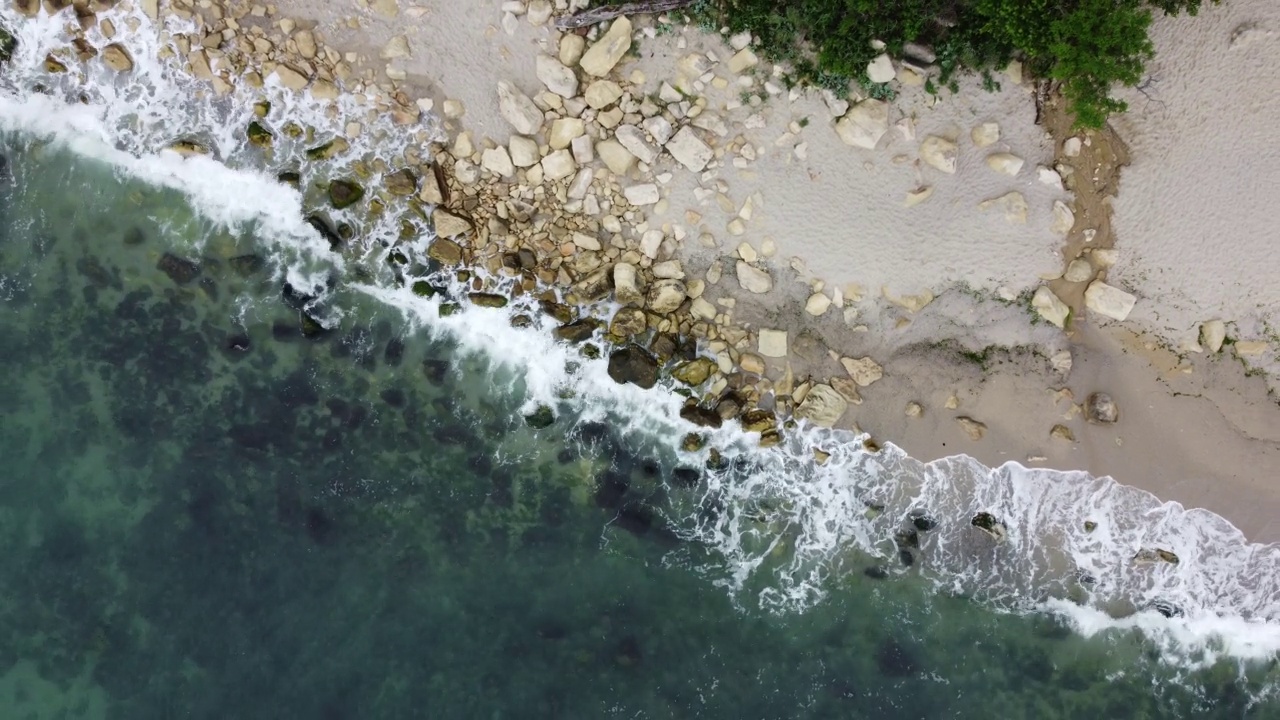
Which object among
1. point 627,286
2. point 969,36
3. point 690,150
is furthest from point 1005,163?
point 627,286

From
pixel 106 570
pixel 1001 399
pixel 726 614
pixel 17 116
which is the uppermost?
pixel 1001 399

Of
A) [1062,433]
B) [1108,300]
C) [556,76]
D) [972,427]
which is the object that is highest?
[556,76]

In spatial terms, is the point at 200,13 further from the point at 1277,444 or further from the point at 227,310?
the point at 1277,444

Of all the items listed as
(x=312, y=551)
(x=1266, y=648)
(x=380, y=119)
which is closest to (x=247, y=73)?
(x=380, y=119)

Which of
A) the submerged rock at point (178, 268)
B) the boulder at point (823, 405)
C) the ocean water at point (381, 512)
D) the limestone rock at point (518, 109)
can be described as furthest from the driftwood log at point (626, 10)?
the submerged rock at point (178, 268)

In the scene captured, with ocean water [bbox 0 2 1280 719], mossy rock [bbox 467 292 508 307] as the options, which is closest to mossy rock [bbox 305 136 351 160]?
ocean water [bbox 0 2 1280 719]

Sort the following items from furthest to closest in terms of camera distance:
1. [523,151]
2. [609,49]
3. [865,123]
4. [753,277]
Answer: [753,277] < [523,151] < [609,49] < [865,123]

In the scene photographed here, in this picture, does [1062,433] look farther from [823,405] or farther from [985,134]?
[985,134]
